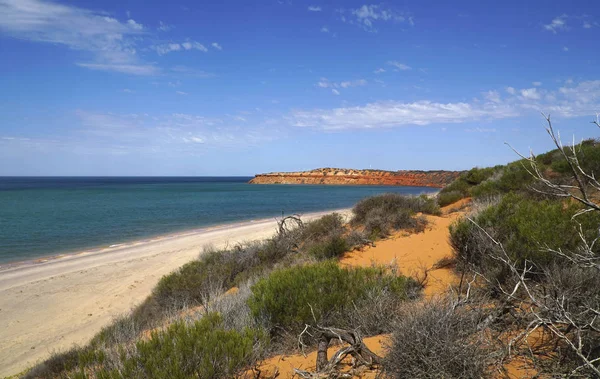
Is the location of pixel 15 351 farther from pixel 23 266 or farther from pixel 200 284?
pixel 23 266

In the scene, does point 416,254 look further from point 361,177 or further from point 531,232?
point 361,177

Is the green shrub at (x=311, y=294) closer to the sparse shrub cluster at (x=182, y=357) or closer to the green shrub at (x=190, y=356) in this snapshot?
the sparse shrub cluster at (x=182, y=357)

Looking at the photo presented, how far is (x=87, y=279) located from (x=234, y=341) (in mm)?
11311

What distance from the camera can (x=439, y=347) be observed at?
299cm

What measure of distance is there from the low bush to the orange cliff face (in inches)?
3379

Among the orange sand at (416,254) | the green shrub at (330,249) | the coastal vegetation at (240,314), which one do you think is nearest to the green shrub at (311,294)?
the coastal vegetation at (240,314)

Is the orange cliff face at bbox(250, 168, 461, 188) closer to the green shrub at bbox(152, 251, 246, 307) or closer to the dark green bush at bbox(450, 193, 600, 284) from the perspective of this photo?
the green shrub at bbox(152, 251, 246, 307)

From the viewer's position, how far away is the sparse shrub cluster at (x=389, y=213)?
481 inches

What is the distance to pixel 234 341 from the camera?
3.42m

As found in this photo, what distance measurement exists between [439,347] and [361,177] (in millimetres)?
105571

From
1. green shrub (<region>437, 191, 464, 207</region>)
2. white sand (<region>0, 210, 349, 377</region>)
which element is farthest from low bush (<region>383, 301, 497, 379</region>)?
green shrub (<region>437, 191, 464, 207</region>)

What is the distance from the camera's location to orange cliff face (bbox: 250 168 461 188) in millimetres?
93750

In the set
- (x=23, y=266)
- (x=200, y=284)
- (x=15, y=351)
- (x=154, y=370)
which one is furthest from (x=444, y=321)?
(x=23, y=266)

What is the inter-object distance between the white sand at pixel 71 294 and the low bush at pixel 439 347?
6668 mm
